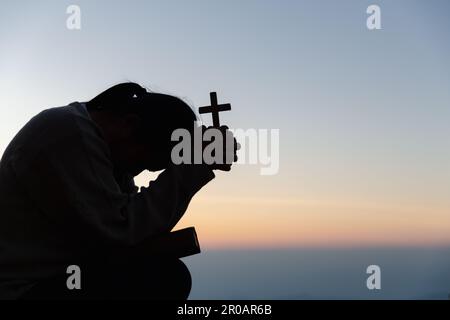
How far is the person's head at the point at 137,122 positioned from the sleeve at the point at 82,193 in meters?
0.20

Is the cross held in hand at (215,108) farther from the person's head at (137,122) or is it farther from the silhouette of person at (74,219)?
the silhouette of person at (74,219)

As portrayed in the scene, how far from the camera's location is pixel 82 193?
305cm

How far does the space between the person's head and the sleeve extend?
20 cm

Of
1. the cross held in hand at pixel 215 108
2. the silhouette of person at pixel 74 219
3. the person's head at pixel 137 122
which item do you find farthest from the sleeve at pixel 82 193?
the cross held in hand at pixel 215 108

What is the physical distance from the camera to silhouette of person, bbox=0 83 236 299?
9.82ft

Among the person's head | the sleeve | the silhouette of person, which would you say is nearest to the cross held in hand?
the person's head

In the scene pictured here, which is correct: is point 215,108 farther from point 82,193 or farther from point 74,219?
point 74,219

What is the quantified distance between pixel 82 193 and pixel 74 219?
0.15 metres

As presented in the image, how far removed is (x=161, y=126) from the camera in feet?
11.3

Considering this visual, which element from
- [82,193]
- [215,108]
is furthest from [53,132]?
[215,108]

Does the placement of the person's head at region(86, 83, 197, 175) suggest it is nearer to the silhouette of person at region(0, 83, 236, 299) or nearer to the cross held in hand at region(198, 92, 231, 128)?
the silhouette of person at region(0, 83, 236, 299)

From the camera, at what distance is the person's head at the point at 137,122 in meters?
3.41
